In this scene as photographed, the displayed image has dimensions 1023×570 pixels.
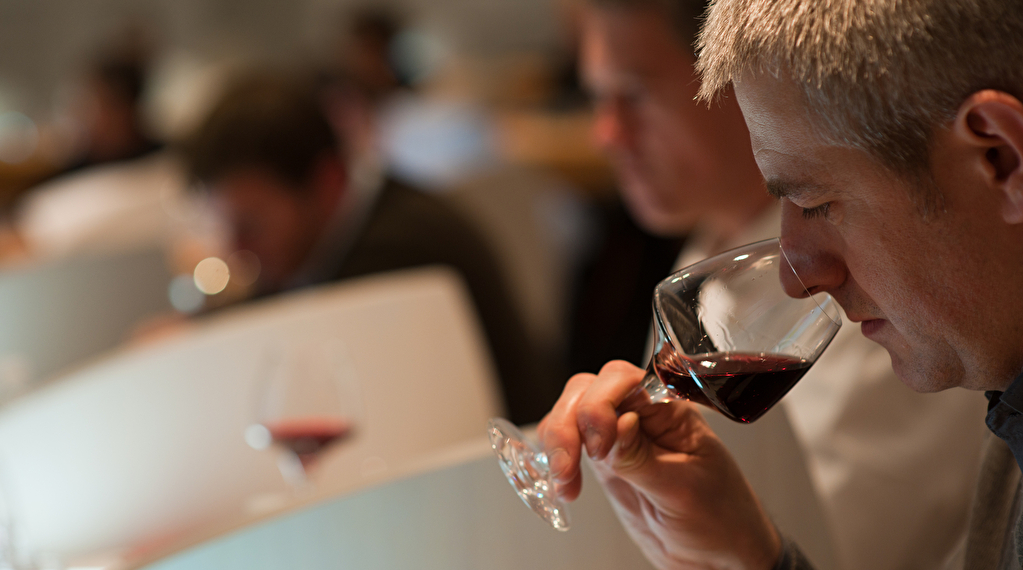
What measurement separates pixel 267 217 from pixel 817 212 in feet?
5.80

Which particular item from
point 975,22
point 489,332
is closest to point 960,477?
point 975,22

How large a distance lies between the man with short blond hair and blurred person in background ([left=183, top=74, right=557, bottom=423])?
1480 millimetres

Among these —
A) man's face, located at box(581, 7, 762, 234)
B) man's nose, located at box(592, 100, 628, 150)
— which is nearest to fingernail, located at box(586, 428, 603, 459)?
man's face, located at box(581, 7, 762, 234)

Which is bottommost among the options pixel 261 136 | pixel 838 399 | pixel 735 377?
pixel 838 399

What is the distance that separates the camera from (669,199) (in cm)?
164

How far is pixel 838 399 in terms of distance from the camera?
1.07 meters


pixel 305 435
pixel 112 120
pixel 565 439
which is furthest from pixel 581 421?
pixel 112 120

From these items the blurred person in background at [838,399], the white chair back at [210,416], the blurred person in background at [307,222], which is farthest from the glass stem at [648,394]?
the blurred person in background at [307,222]

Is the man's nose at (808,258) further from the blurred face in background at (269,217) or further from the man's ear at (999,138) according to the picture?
the blurred face in background at (269,217)

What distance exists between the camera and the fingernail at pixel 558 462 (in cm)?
67

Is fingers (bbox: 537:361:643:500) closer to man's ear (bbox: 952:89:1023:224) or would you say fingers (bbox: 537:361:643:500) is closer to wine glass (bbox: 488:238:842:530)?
wine glass (bbox: 488:238:842:530)

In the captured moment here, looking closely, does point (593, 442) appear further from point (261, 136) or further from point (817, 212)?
point (261, 136)

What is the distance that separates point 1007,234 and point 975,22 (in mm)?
123

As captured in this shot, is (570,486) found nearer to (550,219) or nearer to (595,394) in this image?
(595,394)
